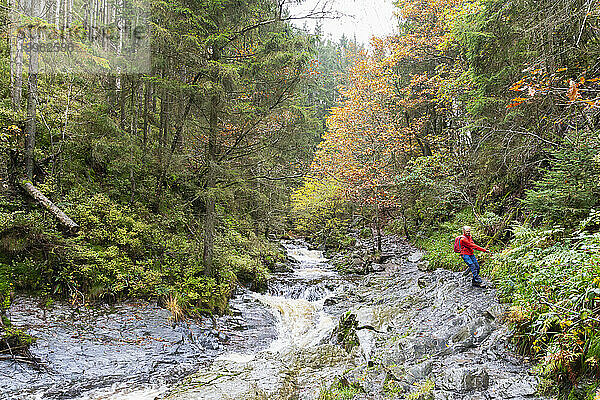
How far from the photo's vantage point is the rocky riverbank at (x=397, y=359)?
4.61 meters

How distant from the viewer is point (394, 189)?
62.3 feet

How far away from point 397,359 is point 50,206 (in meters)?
8.94

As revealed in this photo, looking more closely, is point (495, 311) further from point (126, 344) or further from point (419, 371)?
point (126, 344)

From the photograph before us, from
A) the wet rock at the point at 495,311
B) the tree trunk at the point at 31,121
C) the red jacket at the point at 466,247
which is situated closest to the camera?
the wet rock at the point at 495,311

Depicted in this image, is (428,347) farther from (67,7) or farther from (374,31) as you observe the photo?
(67,7)

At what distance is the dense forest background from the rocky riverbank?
0.55m

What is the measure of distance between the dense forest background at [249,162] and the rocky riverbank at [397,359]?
552 mm

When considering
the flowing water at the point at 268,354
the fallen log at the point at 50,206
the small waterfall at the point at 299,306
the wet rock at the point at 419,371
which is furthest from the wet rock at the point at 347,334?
the fallen log at the point at 50,206

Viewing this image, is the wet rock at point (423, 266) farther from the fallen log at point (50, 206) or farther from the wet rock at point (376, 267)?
the fallen log at point (50, 206)

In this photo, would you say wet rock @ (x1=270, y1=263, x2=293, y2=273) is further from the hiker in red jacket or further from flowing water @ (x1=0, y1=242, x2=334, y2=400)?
the hiker in red jacket

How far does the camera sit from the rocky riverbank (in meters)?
4.61

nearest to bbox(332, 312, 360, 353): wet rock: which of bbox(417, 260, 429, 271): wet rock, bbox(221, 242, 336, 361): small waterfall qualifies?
bbox(221, 242, 336, 361): small waterfall

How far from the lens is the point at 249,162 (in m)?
10.8

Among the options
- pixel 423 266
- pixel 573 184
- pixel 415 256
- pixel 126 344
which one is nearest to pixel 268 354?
pixel 126 344
